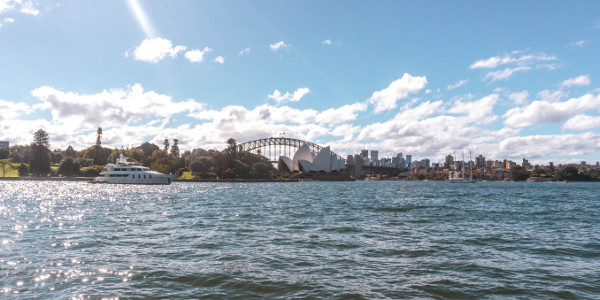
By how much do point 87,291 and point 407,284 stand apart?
374 inches

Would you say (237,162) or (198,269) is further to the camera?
(237,162)

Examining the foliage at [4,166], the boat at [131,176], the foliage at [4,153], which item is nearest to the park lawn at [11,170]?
the foliage at [4,166]

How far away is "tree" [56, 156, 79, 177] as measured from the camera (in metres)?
141

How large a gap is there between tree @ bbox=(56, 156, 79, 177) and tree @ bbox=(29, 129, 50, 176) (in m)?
4.46

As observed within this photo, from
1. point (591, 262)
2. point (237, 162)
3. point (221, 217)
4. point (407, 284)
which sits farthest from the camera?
point (237, 162)

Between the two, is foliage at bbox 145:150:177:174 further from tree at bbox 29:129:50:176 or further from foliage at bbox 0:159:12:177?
foliage at bbox 0:159:12:177

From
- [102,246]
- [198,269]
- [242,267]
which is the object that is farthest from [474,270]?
[102,246]

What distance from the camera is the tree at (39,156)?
454 ft

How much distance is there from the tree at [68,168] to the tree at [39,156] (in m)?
4.46

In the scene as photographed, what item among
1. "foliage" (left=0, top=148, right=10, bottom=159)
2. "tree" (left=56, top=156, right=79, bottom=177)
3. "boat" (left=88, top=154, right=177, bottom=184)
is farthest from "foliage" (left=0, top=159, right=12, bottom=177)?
"boat" (left=88, top=154, right=177, bottom=184)

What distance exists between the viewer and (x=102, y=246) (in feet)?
55.4

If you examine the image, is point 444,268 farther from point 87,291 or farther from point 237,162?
point 237,162

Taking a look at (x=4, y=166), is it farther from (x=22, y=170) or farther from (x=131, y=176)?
(x=131, y=176)

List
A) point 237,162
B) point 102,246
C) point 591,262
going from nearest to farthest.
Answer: point 591,262 → point 102,246 → point 237,162
